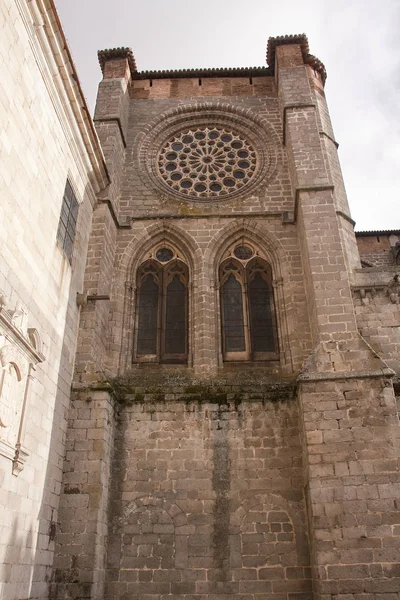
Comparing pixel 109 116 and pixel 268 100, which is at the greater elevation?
pixel 268 100

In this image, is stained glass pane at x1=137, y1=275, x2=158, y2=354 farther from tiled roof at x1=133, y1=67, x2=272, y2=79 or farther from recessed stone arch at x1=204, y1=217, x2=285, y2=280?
tiled roof at x1=133, y1=67, x2=272, y2=79

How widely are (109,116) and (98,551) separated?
8.90m

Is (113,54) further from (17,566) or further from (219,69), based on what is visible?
(17,566)

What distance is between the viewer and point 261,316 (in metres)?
9.92

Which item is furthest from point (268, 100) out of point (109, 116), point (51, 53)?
point (51, 53)

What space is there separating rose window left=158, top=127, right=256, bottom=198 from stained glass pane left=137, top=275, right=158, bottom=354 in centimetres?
255

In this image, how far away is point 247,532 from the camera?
7672mm

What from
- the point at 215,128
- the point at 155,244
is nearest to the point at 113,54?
the point at 215,128

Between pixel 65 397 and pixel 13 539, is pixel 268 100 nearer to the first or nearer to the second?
pixel 65 397

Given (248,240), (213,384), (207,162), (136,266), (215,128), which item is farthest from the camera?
(215,128)

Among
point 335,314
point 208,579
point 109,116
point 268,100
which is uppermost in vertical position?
point 268,100

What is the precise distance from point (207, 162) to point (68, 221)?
4689mm

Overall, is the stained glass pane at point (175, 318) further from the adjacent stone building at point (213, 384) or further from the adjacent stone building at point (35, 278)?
the adjacent stone building at point (35, 278)

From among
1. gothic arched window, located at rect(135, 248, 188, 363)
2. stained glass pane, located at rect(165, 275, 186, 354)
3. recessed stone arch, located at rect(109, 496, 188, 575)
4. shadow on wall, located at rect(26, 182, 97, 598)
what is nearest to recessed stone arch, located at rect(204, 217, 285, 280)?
gothic arched window, located at rect(135, 248, 188, 363)
